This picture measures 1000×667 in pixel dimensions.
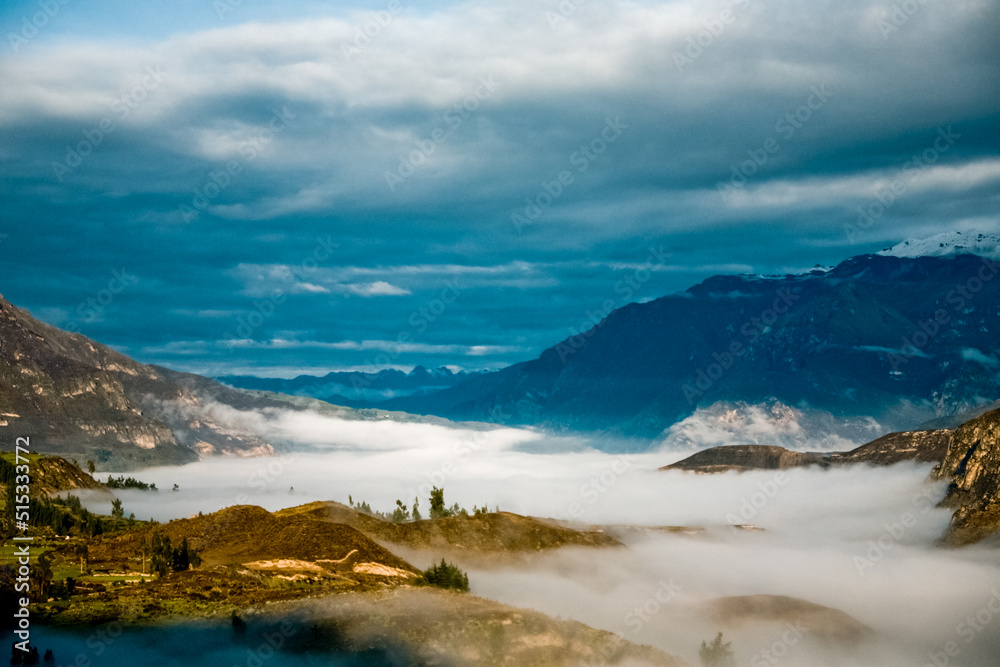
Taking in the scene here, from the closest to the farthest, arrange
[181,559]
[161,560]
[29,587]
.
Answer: [29,587] < [161,560] < [181,559]

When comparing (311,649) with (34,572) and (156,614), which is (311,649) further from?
(34,572)

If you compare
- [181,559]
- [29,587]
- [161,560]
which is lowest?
[29,587]

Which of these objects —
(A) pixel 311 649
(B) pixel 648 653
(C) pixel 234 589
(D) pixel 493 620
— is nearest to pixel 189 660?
(A) pixel 311 649

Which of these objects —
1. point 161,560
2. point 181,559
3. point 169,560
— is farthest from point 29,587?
point 181,559

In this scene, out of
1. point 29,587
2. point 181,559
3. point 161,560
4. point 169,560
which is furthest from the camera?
point 181,559

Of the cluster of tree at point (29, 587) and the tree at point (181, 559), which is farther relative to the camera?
the tree at point (181, 559)

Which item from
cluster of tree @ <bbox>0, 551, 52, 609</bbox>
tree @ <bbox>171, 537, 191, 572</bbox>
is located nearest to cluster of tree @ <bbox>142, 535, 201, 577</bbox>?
tree @ <bbox>171, 537, 191, 572</bbox>

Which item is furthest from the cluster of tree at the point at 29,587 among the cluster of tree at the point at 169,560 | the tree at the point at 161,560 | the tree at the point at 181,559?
the tree at the point at 181,559

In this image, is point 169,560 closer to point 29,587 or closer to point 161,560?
point 161,560

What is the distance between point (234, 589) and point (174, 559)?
27406mm

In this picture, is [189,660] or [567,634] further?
[567,634]

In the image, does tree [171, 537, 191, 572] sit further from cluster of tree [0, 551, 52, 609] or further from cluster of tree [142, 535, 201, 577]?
cluster of tree [0, 551, 52, 609]

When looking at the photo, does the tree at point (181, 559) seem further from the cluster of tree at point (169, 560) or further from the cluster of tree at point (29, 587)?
the cluster of tree at point (29, 587)

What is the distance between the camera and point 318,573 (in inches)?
7741
